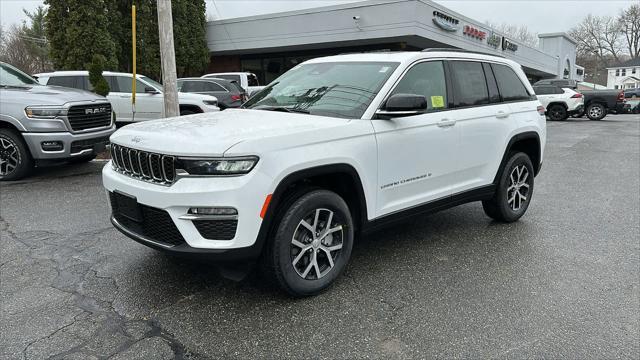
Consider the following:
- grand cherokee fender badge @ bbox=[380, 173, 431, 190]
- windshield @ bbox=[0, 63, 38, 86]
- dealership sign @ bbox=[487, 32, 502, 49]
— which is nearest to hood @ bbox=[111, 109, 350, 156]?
grand cherokee fender badge @ bbox=[380, 173, 431, 190]

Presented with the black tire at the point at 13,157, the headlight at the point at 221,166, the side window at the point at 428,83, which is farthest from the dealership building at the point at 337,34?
the headlight at the point at 221,166

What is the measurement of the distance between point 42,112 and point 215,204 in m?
5.44

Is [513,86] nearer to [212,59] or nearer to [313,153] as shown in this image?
[313,153]

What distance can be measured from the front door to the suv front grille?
1.60 m

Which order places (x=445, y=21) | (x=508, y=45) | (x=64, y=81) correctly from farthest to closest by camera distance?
(x=508, y=45), (x=445, y=21), (x=64, y=81)

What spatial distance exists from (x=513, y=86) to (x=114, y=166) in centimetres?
423

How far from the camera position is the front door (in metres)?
3.76

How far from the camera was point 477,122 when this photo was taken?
460cm

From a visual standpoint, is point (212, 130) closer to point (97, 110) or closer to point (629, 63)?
point (97, 110)

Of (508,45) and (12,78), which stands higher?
(508,45)

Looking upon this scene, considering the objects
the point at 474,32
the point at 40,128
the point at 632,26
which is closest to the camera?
the point at 40,128

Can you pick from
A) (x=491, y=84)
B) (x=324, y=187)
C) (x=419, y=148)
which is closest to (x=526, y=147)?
(x=491, y=84)

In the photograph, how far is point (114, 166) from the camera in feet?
12.2

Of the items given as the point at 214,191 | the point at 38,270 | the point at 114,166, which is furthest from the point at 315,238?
the point at 38,270
